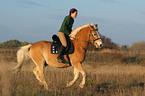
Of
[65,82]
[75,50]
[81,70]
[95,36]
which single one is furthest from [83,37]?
[65,82]

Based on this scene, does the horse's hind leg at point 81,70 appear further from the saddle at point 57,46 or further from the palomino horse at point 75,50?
the saddle at point 57,46

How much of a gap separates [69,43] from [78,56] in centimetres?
62

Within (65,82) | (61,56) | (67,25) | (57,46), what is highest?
(67,25)

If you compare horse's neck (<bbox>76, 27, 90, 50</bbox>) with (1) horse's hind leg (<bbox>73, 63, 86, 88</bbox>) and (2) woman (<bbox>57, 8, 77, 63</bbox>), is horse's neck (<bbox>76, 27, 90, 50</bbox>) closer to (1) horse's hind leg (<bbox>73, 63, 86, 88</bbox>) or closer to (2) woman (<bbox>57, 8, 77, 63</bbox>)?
(2) woman (<bbox>57, 8, 77, 63</bbox>)

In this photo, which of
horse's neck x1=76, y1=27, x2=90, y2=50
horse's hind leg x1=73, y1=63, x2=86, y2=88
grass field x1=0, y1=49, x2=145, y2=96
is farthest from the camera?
horse's neck x1=76, y1=27, x2=90, y2=50

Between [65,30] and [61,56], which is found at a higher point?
[65,30]

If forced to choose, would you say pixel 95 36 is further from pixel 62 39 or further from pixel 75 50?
pixel 62 39

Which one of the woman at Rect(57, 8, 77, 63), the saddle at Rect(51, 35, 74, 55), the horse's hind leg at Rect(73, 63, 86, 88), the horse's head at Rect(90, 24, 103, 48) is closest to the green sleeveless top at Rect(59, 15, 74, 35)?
the woman at Rect(57, 8, 77, 63)

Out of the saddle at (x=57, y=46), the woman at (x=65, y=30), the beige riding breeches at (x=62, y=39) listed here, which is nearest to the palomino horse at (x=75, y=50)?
the saddle at (x=57, y=46)

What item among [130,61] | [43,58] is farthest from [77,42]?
[130,61]

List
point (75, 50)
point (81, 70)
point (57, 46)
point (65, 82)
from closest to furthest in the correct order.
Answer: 1. point (81, 70)
2. point (75, 50)
3. point (57, 46)
4. point (65, 82)

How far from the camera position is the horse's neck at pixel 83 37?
26.2 feet

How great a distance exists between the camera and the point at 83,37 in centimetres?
805

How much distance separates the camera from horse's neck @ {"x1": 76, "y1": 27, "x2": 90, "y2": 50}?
7996 mm
